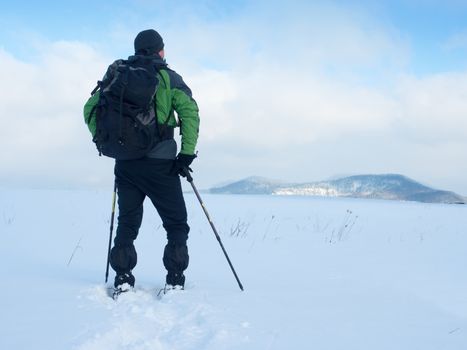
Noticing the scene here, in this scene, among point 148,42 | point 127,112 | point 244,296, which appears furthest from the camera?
point 148,42

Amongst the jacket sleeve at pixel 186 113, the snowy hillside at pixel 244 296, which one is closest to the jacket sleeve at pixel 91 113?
the jacket sleeve at pixel 186 113

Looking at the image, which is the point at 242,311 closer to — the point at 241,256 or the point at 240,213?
the point at 241,256

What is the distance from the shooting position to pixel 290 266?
4762 millimetres

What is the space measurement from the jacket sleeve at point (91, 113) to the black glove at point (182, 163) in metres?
0.70

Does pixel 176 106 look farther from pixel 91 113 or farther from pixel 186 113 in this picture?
pixel 91 113

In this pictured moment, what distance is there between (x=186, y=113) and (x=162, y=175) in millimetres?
543

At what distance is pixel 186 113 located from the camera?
3314 millimetres

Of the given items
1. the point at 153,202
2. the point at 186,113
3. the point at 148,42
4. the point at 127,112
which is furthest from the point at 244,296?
the point at 148,42

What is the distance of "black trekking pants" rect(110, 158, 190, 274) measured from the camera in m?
3.39

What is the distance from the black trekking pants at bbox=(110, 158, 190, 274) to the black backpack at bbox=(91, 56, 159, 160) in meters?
0.20

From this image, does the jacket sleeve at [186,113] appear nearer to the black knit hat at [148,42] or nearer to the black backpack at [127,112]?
the black backpack at [127,112]

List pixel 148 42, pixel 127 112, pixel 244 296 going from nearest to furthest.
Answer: pixel 127 112, pixel 244 296, pixel 148 42

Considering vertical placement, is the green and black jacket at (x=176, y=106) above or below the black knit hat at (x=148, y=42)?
below

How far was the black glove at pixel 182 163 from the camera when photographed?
3.34 meters
